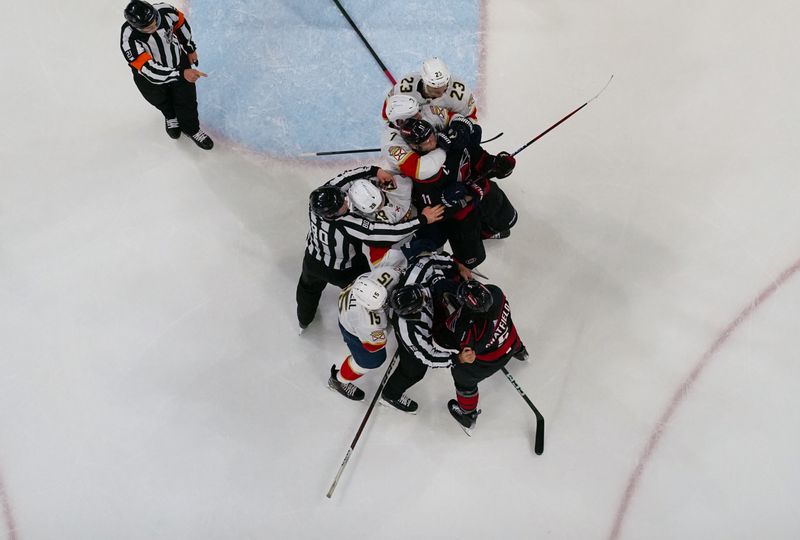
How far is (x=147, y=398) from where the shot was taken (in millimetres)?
3895

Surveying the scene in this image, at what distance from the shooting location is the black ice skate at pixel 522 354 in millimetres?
3891


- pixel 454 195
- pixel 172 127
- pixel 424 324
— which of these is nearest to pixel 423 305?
pixel 424 324

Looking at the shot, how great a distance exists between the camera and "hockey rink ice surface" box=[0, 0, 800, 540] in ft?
12.3

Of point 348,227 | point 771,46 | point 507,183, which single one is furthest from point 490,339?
point 771,46

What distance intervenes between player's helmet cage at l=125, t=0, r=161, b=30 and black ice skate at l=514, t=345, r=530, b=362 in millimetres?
2587

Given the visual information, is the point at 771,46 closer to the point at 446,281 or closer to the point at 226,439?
the point at 446,281

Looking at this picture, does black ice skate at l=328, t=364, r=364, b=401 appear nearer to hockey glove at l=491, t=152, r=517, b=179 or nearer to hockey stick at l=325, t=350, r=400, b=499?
hockey stick at l=325, t=350, r=400, b=499

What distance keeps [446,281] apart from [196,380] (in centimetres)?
165

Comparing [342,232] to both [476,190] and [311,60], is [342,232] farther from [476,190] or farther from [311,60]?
[311,60]

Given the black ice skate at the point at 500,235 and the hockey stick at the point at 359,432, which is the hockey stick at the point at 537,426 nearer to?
the hockey stick at the point at 359,432

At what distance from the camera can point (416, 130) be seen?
3.23m

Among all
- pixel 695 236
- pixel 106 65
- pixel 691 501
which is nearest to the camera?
pixel 691 501

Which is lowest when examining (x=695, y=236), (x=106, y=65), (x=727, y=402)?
(x=727, y=402)

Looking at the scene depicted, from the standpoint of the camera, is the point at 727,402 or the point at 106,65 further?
the point at 106,65
